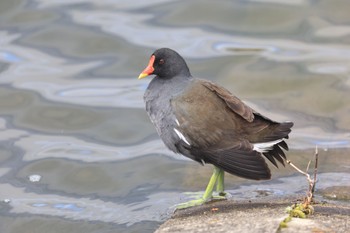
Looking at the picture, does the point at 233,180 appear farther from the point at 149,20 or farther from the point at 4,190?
the point at 149,20

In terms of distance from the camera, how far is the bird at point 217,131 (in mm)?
5035

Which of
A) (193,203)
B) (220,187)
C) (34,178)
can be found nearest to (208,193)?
(193,203)

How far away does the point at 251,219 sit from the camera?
4469mm

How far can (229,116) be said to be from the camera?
5.18m

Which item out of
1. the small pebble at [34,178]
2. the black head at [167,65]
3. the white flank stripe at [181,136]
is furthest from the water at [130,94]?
the black head at [167,65]

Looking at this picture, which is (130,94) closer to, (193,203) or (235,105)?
(193,203)

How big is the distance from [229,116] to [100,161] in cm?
212

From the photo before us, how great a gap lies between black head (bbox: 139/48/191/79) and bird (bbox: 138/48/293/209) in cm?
26

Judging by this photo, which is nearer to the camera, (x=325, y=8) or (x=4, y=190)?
(x=4, y=190)

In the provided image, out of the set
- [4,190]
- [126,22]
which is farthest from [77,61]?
[4,190]

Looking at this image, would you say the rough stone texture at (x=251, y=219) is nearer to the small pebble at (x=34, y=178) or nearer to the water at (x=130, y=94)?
the water at (x=130, y=94)

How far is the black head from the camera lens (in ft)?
18.9

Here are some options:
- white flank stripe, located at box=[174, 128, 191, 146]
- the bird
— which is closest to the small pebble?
the bird

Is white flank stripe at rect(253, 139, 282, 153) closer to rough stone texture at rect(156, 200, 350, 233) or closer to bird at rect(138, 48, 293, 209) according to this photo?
bird at rect(138, 48, 293, 209)
